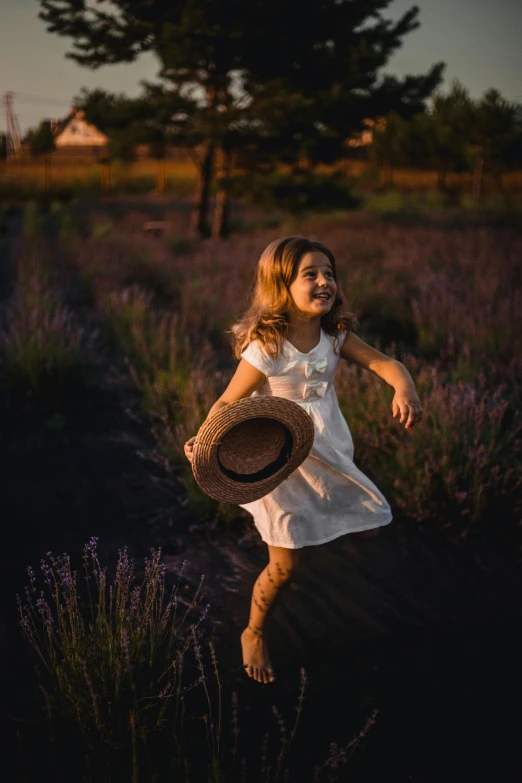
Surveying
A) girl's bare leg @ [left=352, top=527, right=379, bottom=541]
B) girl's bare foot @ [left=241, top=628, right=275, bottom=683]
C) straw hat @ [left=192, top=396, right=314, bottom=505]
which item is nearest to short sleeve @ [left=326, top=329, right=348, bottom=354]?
straw hat @ [left=192, top=396, right=314, bottom=505]

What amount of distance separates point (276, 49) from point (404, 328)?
952 cm

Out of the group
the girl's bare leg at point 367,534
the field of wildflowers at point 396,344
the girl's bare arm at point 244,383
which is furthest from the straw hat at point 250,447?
the field of wildflowers at point 396,344

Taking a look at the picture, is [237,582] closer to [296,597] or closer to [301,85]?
[296,597]

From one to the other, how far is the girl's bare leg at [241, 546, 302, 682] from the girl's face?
87 cm

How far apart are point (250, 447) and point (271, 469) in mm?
105

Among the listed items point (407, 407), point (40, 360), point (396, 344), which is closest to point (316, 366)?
point (407, 407)

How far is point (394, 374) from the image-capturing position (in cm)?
232

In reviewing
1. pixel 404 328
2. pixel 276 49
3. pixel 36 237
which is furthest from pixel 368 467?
pixel 276 49

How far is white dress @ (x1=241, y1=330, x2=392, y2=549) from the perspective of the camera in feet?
7.37

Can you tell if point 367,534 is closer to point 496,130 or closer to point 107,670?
point 107,670

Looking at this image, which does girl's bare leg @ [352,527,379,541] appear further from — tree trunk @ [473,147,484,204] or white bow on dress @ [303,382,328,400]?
tree trunk @ [473,147,484,204]

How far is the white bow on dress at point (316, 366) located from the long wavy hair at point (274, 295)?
12 centimetres

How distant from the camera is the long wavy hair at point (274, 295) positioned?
226cm

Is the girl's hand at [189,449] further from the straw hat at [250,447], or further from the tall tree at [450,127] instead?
the tall tree at [450,127]
